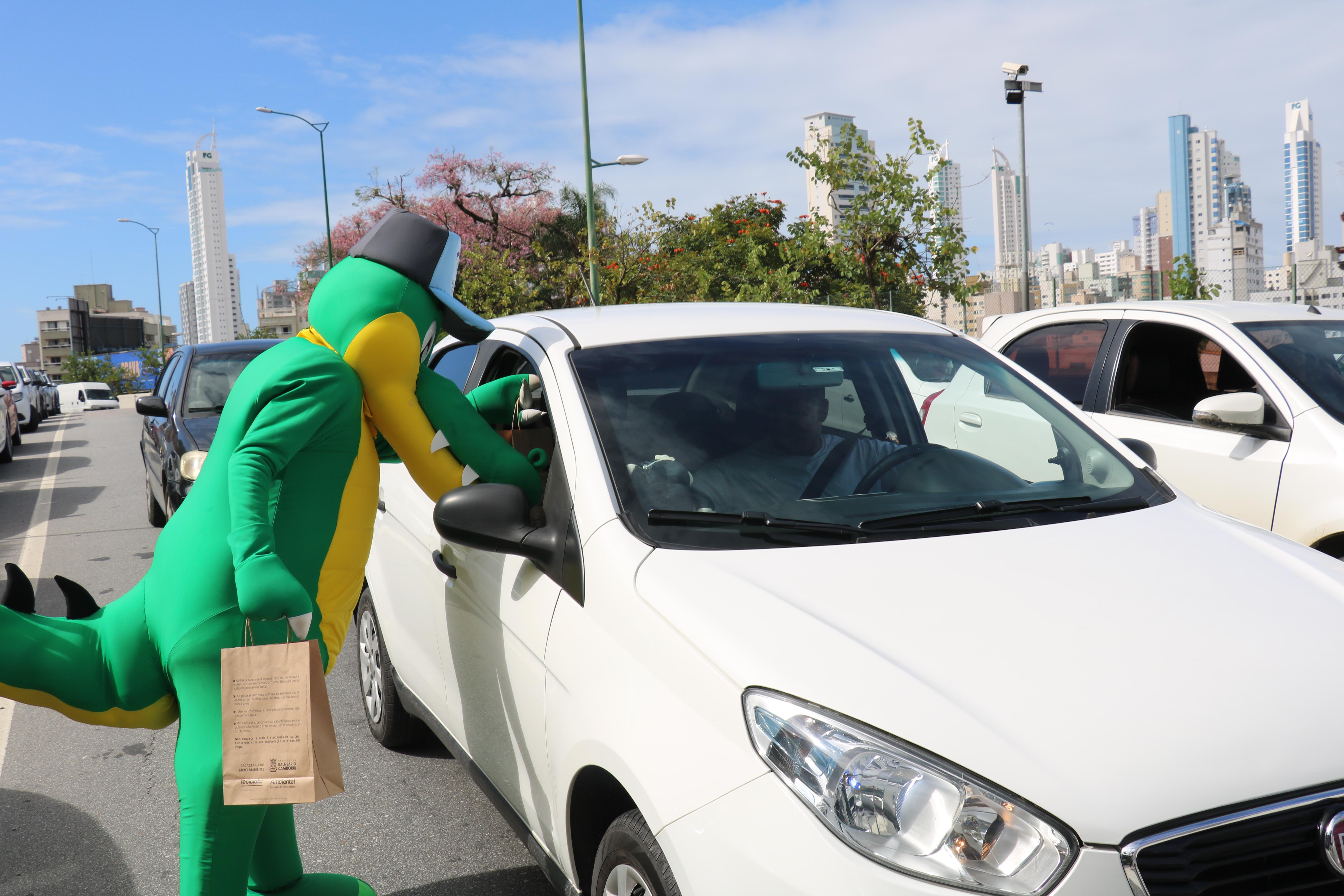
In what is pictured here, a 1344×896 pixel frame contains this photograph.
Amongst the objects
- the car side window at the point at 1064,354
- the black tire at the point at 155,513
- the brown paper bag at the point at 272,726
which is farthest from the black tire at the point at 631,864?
the black tire at the point at 155,513

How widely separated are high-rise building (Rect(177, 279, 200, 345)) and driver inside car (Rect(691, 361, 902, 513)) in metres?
170

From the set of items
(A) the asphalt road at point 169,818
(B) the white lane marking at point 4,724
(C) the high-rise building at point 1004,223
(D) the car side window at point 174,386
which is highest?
(C) the high-rise building at point 1004,223

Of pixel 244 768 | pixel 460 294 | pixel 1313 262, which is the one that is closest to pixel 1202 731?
pixel 244 768

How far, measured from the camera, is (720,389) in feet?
9.48

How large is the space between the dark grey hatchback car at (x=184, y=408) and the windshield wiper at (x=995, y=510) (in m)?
5.37

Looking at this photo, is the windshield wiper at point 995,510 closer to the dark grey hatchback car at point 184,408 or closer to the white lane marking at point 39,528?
the white lane marking at point 39,528

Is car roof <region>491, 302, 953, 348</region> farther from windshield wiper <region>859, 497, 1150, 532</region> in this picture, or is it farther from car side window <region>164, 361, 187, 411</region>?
car side window <region>164, 361, 187, 411</region>

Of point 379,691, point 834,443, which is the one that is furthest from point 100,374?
point 834,443

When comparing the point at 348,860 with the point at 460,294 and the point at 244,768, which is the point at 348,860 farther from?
the point at 460,294

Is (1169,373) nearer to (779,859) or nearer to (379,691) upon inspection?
(379,691)

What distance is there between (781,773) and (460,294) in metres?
23.2

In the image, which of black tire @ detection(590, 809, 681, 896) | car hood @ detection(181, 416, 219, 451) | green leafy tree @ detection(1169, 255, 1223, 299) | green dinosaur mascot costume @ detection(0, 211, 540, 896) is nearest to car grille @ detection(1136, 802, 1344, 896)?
black tire @ detection(590, 809, 681, 896)

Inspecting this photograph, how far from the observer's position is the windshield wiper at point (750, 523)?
2309mm

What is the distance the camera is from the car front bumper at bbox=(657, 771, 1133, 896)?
151 cm
